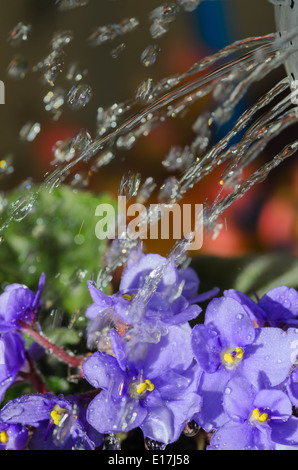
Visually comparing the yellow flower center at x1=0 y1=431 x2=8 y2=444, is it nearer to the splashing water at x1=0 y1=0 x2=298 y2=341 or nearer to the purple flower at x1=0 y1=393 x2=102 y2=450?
the purple flower at x1=0 y1=393 x2=102 y2=450

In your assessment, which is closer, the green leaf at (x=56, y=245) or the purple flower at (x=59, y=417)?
the purple flower at (x=59, y=417)

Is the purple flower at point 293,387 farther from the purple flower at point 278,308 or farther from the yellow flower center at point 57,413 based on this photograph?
the yellow flower center at point 57,413

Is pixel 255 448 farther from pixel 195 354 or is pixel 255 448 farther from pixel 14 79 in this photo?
pixel 14 79

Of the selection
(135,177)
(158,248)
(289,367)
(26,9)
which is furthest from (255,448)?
(26,9)

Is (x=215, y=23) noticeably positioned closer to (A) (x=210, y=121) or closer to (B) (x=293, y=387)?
(A) (x=210, y=121)

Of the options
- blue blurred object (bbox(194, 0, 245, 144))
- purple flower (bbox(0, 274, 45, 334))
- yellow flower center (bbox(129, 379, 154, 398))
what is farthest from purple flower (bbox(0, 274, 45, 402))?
blue blurred object (bbox(194, 0, 245, 144))

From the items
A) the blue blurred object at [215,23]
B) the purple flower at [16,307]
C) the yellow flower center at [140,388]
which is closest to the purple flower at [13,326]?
the purple flower at [16,307]
